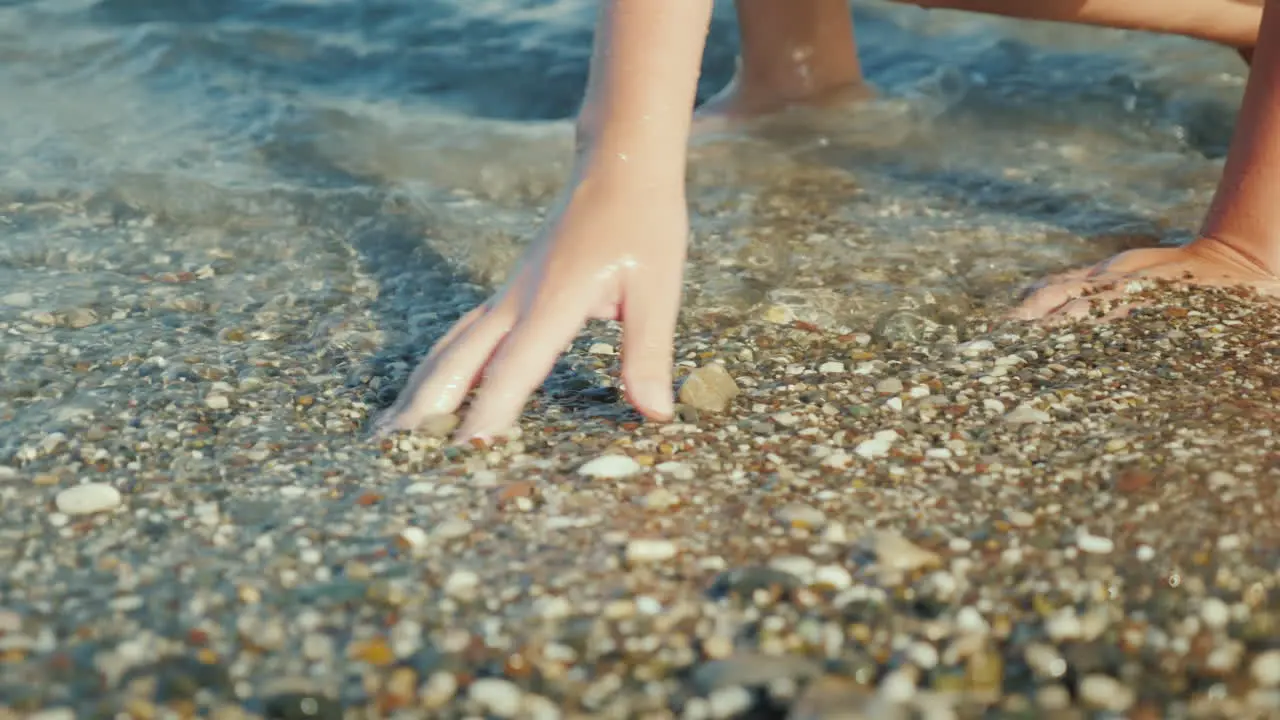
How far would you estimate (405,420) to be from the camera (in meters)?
2.01

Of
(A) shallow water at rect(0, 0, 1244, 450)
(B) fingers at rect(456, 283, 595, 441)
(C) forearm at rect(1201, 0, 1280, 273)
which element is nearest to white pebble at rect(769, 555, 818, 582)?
(B) fingers at rect(456, 283, 595, 441)

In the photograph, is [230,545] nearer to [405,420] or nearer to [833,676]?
[405,420]

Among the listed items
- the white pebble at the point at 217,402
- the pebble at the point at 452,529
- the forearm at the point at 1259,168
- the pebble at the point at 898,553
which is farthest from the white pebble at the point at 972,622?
the forearm at the point at 1259,168

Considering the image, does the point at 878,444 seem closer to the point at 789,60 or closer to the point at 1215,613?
the point at 1215,613

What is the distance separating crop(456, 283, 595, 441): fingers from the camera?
1.97m

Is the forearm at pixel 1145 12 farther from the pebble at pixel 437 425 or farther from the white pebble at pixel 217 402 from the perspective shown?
the white pebble at pixel 217 402

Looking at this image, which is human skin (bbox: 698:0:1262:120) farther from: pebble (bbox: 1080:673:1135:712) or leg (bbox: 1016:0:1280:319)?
pebble (bbox: 1080:673:1135:712)

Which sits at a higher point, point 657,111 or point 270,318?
point 657,111

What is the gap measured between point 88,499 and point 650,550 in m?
0.81

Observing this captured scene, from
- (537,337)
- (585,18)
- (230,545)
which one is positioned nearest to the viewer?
(230,545)

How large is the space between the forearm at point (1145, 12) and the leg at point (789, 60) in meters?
0.49

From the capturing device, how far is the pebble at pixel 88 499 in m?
1.78

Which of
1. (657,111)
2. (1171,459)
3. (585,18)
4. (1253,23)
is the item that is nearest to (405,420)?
(657,111)

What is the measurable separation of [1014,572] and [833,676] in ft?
1.05
